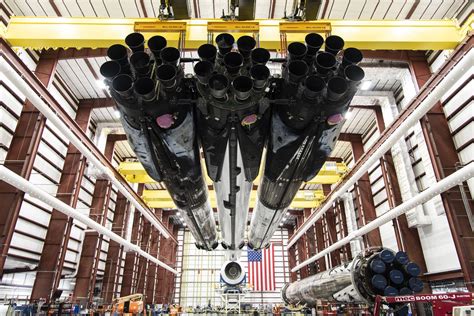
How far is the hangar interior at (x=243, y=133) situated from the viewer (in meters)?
3.53

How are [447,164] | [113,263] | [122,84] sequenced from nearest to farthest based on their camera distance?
[122,84]
[447,164]
[113,263]

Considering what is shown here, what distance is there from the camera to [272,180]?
5.94 m

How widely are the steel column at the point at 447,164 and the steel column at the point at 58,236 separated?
38.6 feet

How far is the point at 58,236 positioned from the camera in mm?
11805

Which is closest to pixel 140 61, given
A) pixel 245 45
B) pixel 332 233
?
pixel 245 45

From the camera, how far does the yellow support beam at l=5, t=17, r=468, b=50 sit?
7262mm

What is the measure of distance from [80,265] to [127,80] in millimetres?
13492

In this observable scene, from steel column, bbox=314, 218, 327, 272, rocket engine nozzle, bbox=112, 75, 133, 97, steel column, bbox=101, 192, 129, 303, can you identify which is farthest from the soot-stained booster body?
steel column, bbox=314, 218, 327, 272

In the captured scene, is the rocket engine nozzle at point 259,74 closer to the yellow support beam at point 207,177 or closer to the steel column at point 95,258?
the yellow support beam at point 207,177

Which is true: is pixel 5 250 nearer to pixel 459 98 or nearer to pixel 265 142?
pixel 265 142

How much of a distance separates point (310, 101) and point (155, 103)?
5.55 ft

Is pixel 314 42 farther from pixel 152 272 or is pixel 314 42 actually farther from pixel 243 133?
pixel 152 272

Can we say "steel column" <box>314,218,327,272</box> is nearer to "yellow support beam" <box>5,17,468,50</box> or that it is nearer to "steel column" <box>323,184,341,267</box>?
"steel column" <box>323,184,341,267</box>

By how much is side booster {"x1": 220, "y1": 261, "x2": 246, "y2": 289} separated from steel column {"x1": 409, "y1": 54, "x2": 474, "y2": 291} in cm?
769
